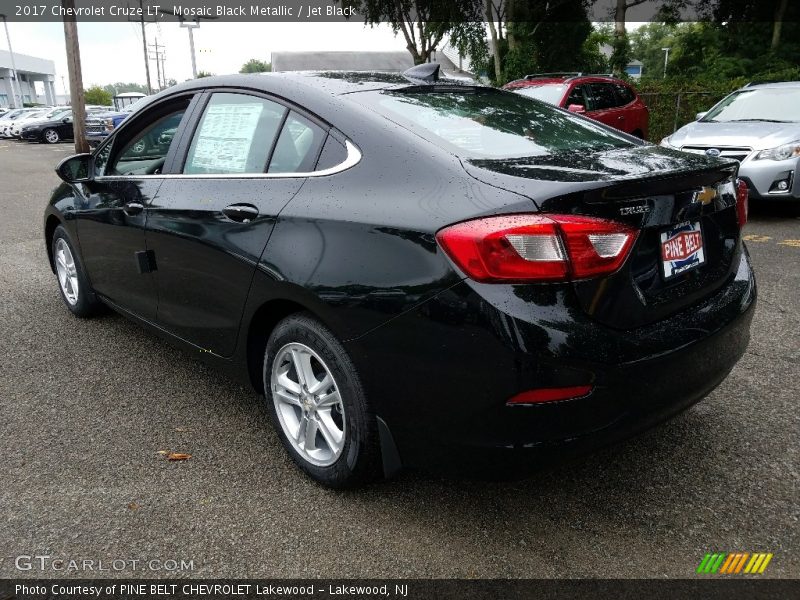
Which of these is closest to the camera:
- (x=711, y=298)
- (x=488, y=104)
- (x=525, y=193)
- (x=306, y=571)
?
(x=525, y=193)

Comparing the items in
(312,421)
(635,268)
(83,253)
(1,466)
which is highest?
(635,268)

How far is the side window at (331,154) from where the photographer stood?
8.26 ft

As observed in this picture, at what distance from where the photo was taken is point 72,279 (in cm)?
473

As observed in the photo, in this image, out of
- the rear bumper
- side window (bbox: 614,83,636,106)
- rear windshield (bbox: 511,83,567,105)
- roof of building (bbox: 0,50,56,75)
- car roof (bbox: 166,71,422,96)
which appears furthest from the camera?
roof of building (bbox: 0,50,56,75)

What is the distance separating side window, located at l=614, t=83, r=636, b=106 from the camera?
1218cm

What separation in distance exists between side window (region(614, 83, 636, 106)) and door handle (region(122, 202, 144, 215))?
34.5 feet

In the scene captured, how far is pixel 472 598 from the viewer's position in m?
2.10

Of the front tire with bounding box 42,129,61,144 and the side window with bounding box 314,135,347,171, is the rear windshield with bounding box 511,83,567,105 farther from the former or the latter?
the front tire with bounding box 42,129,61,144

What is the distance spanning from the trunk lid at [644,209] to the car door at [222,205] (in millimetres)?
823

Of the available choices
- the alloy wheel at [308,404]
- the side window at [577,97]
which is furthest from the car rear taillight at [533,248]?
the side window at [577,97]

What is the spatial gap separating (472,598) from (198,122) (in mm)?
2402

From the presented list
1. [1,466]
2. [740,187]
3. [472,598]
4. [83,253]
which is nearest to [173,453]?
[1,466]

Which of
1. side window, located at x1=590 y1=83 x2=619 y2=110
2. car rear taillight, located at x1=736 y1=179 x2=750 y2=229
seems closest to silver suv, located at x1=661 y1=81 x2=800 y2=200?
side window, located at x1=590 y1=83 x2=619 y2=110

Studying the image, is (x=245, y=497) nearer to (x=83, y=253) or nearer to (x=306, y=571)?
(x=306, y=571)
